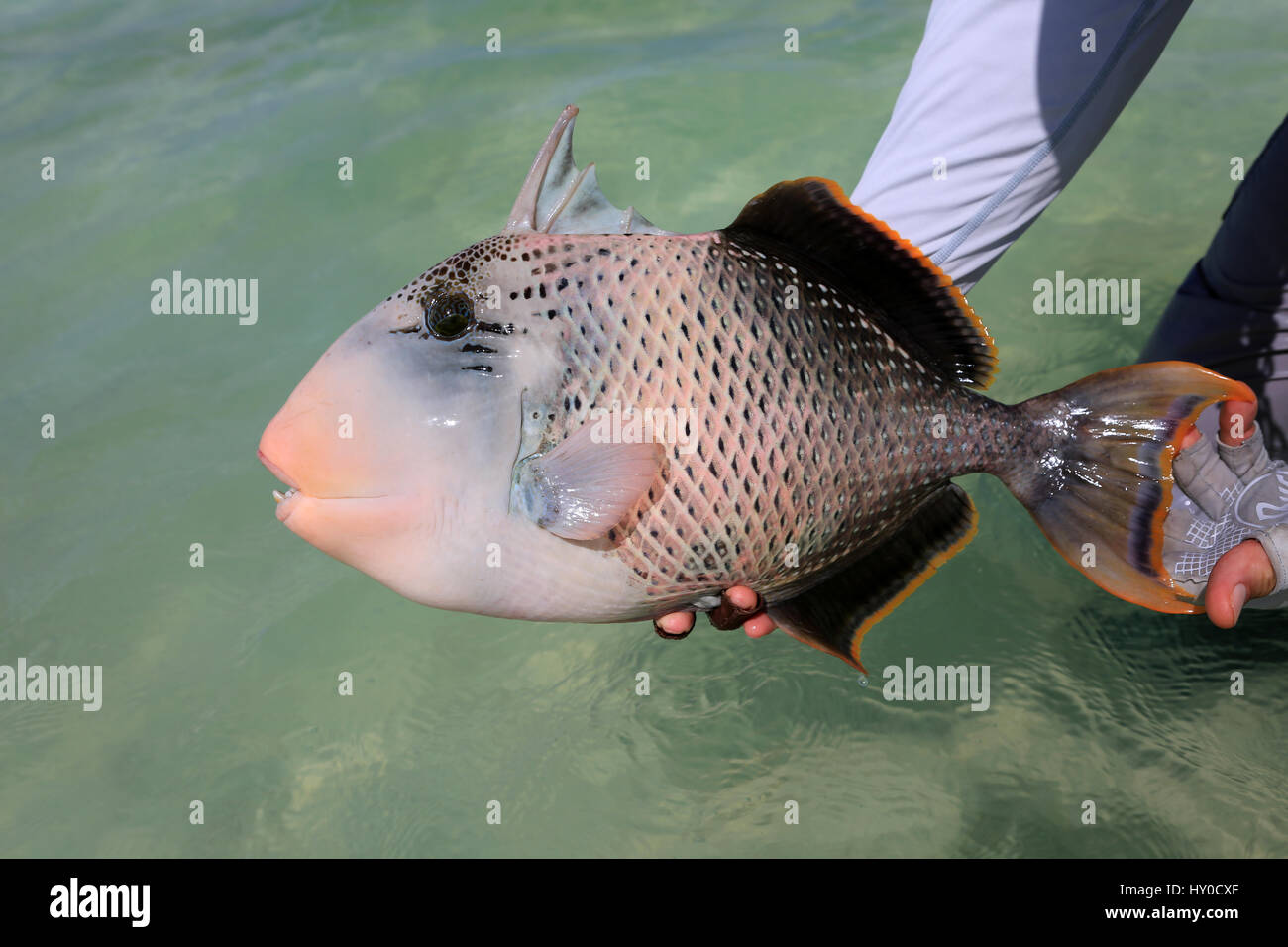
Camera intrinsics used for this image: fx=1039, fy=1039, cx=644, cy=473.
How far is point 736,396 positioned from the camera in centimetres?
123

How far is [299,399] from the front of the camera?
1222 millimetres

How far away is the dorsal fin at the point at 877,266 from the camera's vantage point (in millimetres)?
1322

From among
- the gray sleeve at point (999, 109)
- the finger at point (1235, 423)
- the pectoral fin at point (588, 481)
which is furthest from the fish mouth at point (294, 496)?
the finger at point (1235, 423)

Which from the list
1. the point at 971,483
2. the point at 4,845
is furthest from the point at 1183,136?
the point at 4,845

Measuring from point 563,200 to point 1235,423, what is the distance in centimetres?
125

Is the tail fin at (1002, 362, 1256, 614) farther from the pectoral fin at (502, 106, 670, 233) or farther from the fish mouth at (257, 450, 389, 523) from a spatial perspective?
the fish mouth at (257, 450, 389, 523)

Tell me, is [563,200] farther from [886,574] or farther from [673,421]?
[886,574]

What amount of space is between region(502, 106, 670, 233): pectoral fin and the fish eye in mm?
124

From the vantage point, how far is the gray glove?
184 centimetres

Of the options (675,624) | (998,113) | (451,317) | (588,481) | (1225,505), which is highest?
(998,113)

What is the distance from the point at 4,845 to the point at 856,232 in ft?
7.64

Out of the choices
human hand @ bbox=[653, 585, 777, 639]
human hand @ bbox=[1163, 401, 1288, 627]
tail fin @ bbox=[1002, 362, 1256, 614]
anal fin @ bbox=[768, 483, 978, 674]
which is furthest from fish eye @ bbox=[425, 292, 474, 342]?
human hand @ bbox=[1163, 401, 1288, 627]

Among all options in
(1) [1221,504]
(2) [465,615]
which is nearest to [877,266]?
(1) [1221,504]
